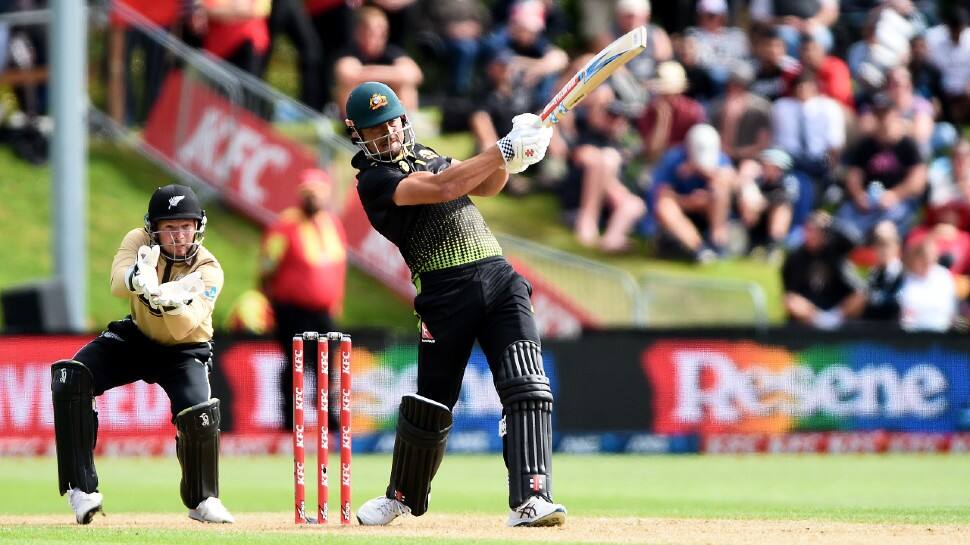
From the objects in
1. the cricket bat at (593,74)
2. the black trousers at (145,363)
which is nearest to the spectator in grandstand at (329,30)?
the black trousers at (145,363)

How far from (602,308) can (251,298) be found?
3629 mm

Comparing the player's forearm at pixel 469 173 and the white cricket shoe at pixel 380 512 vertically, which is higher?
the player's forearm at pixel 469 173

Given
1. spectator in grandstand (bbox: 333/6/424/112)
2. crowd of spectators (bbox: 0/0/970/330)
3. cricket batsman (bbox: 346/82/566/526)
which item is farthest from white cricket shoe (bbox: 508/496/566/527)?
spectator in grandstand (bbox: 333/6/424/112)

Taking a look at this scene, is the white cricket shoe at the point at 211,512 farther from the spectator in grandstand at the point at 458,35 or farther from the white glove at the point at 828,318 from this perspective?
the spectator in grandstand at the point at 458,35

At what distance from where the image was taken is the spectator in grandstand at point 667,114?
64.6 ft

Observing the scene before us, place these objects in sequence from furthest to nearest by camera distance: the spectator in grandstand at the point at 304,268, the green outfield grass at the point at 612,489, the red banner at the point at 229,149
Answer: the red banner at the point at 229,149 → the spectator in grandstand at the point at 304,268 → the green outfield grass at the point at 612,489

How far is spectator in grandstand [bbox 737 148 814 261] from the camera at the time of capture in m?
19.2

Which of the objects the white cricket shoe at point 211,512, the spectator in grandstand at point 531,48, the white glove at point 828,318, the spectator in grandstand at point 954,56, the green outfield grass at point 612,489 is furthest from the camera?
the spectator in grandstand at point 954,56

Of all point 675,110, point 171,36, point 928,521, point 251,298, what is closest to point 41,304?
point 251,298

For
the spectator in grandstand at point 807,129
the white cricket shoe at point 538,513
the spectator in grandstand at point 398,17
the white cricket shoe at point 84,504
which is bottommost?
the white cricket shoe at point 538,513

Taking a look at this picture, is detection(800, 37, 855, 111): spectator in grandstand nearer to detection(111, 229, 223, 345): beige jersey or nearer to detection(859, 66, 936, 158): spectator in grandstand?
detection(859, 66, 936, 158): spectator in grandstand

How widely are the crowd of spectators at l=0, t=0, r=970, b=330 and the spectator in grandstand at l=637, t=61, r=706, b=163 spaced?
0.07 feet

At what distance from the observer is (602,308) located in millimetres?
17500

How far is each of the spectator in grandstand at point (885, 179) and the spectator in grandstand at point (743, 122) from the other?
1107 mm
